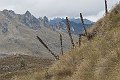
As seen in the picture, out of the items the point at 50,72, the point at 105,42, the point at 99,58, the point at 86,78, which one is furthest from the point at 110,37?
the point at 50,72

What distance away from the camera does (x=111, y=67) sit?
54.4 feet

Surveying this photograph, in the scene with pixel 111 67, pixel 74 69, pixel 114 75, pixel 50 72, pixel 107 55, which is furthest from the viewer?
pixel 50 72

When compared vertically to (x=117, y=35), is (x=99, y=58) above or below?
below

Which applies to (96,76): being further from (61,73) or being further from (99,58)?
(61,73)

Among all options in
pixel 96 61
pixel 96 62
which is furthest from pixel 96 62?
pixel 96 61

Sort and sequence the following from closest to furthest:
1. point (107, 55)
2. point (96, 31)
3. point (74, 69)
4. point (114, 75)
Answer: point (114, 75) < point (107, 55) < point (74, 69) < point (96, 31)

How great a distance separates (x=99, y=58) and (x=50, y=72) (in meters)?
6.08

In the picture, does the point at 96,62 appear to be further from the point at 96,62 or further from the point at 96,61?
the point at 96,61

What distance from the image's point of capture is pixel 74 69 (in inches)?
836

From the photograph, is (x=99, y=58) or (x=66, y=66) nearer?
(x=99, y=58)

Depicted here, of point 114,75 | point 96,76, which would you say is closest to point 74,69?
point 96,76

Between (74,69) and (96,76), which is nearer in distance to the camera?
(96,76)

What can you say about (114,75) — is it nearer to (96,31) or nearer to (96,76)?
(96,76)

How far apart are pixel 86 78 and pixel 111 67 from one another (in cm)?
172
